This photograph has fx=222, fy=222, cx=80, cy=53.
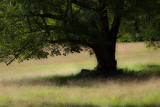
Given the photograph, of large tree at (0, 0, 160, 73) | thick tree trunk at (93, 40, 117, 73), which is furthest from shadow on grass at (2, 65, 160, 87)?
large tree at (0, 0, 160, 73)

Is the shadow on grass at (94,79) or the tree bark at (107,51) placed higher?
the tree bark at (107,51)

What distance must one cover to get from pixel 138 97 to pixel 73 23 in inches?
272

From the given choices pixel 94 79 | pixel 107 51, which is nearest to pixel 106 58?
pixel 107 51

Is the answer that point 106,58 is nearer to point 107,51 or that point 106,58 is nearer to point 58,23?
point 107,51

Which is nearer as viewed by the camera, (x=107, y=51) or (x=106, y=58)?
(x=107, y=51)

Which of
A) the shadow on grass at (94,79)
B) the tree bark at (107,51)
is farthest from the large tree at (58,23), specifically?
the shadow on grass at (94,79)

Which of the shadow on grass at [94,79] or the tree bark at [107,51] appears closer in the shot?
the shadow on grass at [94,79]

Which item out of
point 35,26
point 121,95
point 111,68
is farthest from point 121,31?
point 121,95

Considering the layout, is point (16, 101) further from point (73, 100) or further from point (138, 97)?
point (138, 97)

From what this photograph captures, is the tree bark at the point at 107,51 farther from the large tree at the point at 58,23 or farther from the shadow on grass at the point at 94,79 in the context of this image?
the shadow on grass at the point at 94,79

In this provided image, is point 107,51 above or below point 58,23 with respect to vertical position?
below

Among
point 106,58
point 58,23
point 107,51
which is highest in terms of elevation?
point 58,23

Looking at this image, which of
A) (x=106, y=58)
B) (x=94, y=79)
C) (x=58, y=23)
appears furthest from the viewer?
(x=106, y=58)

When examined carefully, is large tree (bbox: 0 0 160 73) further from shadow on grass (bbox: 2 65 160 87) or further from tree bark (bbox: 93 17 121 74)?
shadow on grass (bbox: 2 65 160 87)
